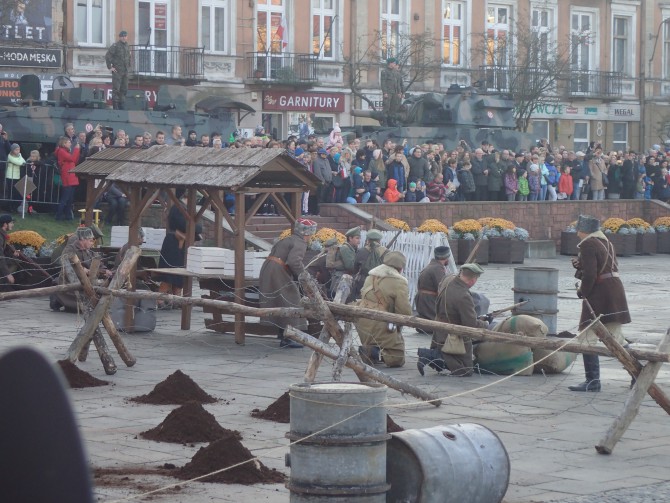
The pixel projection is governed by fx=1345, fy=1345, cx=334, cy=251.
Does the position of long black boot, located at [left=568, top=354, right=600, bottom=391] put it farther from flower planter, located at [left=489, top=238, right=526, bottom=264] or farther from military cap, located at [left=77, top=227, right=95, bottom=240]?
flower planter, located at [left=489, top=238, right=526, bottom=264]

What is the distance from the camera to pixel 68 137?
2683 cm

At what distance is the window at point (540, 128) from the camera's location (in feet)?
171

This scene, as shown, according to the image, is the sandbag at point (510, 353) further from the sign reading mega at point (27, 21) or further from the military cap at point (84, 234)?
the sign reading mega at point (27, 21)

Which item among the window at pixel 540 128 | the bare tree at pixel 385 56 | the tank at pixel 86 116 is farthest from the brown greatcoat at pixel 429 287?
the window at pixel 540 128

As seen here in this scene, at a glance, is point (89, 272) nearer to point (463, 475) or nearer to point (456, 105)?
point (463, 475)

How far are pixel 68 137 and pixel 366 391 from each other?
20819 mm

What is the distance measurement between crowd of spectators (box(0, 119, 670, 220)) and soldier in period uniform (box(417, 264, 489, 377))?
11519 millimetres

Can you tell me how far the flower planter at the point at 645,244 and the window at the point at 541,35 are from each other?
14.5 m

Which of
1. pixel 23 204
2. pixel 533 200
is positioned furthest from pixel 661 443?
pixel 533 200

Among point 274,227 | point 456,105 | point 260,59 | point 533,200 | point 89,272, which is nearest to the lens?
point 89,272

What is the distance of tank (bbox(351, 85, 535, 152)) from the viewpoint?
3762 centimetres

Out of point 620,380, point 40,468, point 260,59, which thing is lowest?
point 620,380

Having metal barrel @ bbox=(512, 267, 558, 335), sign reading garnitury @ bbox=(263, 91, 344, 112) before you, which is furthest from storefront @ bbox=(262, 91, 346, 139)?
metal barrel @ bbox=(512, 267, 558, 335)

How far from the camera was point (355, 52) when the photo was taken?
46156 mm
